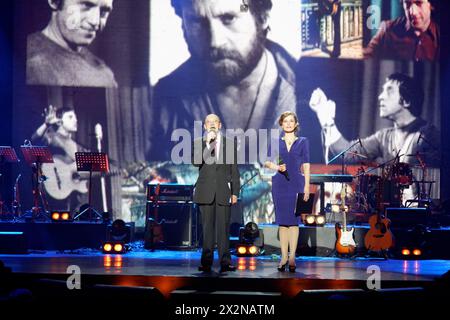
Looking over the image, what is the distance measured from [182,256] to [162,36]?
4.47m

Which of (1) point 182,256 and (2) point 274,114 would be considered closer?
(1) point 182,256

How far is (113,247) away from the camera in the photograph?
991 centimetres

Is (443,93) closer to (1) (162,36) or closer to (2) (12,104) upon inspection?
(1) (162,36)

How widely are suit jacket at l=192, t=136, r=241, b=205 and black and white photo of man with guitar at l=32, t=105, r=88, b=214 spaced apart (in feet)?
17.0

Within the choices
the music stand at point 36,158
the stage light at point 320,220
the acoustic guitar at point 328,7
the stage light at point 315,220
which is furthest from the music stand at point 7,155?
the acoustic guitar at point 328,7

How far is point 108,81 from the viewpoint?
12.2 metres

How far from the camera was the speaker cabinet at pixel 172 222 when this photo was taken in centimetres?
1052

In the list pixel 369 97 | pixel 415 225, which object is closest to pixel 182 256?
pixel 415 225

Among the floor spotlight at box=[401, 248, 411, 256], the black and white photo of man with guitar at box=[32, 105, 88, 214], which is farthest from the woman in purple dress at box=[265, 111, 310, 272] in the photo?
the black and white photo of man with guitar at box=[32, 105, 88, 214]

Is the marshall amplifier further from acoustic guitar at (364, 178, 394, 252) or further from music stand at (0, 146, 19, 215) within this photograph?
acoustic guitar at (364, 178, 394, 252)

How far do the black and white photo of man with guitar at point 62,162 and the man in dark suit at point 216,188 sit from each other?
5173 mm

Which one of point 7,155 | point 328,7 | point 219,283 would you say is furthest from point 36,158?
point 328,7

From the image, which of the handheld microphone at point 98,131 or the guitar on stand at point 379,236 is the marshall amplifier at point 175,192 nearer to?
the handheld microphone at point 98,131

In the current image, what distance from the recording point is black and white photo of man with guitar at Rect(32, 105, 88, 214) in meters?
12.1
